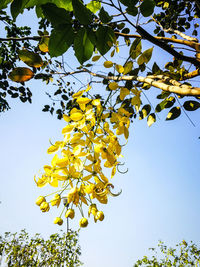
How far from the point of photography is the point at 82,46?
61 centimetres

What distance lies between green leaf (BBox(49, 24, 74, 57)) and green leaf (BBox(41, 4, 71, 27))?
0.02 m

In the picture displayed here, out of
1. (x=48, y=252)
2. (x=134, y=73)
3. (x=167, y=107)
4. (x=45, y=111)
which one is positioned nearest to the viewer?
(x=134, y=73)

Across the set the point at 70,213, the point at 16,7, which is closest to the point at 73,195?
the point at 70,213

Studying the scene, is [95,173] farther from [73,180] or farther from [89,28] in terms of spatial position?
[89,28]

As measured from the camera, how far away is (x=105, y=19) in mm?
580

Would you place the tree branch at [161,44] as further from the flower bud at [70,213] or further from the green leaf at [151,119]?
the flower bud at [70,213]

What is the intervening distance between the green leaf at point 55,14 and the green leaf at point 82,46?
6 centimetres

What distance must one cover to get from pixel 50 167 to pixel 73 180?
0.33ft

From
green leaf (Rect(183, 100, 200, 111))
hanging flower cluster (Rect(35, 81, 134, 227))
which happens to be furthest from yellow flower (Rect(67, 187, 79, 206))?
green leaf (Rect(183, 100, 200, 111))

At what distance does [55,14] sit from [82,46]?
0.12 m

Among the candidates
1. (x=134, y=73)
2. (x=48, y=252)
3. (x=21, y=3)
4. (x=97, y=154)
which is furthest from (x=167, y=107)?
(x=48, y=252)

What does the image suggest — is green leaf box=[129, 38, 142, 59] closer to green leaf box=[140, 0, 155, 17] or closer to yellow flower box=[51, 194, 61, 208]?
green leaf box=[140, 0, 155, 17]

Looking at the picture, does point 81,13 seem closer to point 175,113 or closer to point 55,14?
point 55,14

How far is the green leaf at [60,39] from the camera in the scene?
1.87 ft
